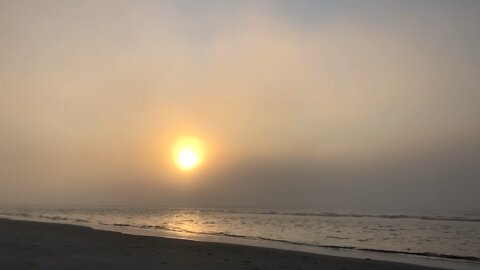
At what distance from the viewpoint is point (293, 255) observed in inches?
892

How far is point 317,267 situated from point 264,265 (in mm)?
2454

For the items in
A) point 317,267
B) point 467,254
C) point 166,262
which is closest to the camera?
point 166,262

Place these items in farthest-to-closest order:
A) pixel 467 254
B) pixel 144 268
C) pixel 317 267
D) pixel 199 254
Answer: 1. pixel 467 254
2. pixel 199 254
3. pixel 317 267
4. pixel 144 268

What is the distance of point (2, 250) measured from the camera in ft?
63.9

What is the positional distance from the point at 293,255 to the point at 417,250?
38.1 ft

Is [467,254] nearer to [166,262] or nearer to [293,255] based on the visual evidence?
[293,255]

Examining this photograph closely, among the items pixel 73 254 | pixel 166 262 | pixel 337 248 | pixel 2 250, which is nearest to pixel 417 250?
pixel 337 248

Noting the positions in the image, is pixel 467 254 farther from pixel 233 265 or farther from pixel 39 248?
pixel 39 248

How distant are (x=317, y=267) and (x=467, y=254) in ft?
46.2

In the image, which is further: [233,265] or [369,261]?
[369,261]

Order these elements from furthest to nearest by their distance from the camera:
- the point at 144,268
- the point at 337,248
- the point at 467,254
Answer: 1. the point at 337,248
2. the point at 467,254
3. the point at 144,268

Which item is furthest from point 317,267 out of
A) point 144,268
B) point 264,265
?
→ point 144,268

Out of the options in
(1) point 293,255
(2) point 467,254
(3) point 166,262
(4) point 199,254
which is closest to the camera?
(3) point 166,262

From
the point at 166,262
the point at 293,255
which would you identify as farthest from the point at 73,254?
the point at 293,255
